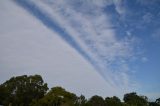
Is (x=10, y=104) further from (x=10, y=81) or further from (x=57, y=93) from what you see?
(x=57, y=93)

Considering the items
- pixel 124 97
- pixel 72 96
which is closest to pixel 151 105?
pixel 124 97

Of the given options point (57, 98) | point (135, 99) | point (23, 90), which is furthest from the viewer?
point (135, 99)

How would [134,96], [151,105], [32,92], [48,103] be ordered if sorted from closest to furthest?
1. [48,103]
2. [32,92]
3. [134,96]
4. [151,105]

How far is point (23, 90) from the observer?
263ft

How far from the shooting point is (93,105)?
7538 cm

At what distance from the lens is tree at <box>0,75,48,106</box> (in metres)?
79.6

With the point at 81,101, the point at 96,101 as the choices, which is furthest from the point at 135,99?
the point at 81,101

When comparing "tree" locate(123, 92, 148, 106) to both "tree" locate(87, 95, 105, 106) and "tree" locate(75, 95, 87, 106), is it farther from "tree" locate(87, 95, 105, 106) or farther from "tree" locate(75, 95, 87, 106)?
"tree" locate(75, 95, 87, 106)

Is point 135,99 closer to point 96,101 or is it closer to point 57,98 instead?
point 96,101

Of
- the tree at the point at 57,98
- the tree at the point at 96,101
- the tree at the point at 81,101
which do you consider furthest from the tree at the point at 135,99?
the tree at the point at 57,98

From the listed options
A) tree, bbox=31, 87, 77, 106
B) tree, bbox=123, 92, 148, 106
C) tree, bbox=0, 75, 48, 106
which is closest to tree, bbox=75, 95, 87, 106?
tree, bbox=31, 87, 77, 106

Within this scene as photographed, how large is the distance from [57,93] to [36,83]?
13.8m

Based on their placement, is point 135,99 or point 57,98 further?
point 135,99

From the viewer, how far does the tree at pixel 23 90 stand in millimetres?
79562
